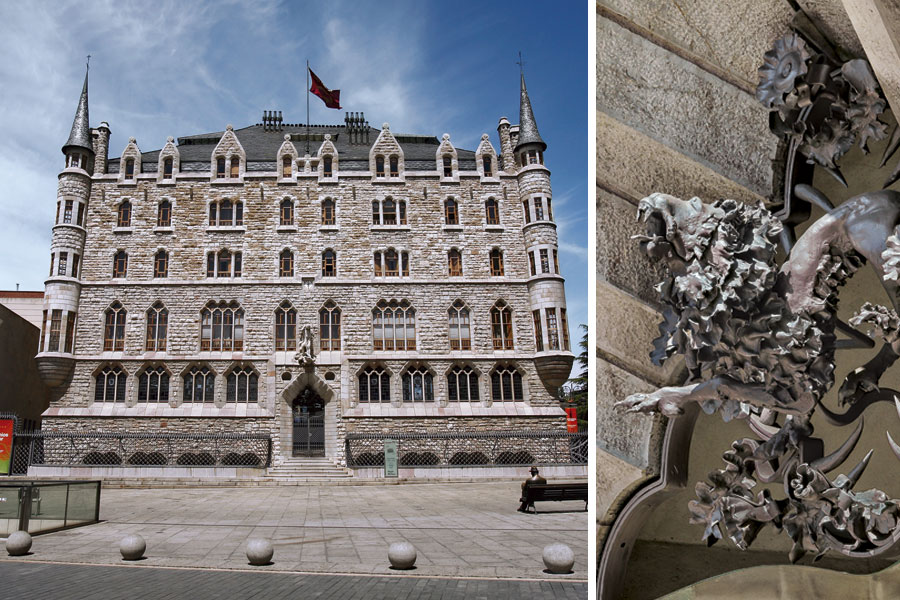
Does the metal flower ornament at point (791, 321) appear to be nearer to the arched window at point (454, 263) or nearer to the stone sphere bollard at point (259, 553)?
the stone sphere bollard at point (259, 553)

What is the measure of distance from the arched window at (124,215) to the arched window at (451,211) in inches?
500

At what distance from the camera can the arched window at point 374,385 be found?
25.5 m

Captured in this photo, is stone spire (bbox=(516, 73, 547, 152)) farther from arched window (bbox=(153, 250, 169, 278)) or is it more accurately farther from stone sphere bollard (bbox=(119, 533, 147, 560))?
stone sphere bollard (bbox=(119, 533, 147, 560))

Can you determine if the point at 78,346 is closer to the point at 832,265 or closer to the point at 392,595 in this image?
the point at 392,595

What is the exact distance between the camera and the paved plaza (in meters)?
7.25

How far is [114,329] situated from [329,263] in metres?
8.48

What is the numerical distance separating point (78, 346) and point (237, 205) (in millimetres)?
7981

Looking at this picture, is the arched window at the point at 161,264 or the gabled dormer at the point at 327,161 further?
the gabled dormer at the point at 327,161

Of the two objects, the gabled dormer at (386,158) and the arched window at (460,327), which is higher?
the gabled dormer at (386,158)

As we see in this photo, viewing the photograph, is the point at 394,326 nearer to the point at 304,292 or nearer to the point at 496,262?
the point at 304,292

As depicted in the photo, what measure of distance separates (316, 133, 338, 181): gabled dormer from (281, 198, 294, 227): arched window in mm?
1684

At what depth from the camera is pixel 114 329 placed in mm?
25609

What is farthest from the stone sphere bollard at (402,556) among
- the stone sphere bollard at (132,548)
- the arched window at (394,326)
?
the arched window at (394,326)

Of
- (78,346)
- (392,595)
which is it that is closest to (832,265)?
(392,595)
